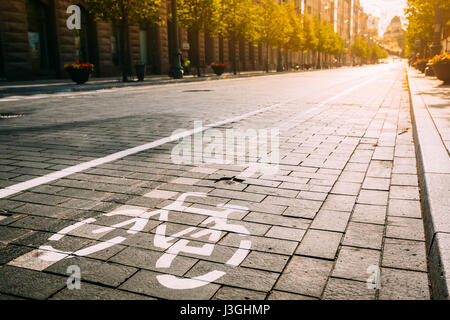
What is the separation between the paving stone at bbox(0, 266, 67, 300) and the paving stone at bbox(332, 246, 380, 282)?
1.59 metres

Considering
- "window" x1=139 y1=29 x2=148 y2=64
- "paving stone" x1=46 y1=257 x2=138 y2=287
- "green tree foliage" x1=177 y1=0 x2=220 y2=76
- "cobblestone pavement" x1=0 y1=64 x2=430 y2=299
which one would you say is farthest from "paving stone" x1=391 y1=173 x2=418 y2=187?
"window" x1=139 y1=29 x2=148 y2=64

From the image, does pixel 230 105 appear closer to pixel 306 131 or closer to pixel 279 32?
pixel 306 131

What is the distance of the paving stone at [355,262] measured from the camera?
2564mm

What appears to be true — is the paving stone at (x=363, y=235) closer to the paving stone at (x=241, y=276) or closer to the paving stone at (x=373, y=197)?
the paving stone at (x=373, y=197)

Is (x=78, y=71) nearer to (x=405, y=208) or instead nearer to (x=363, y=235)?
(x=405, y=208)

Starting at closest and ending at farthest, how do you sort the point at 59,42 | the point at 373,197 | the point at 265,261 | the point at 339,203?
the point at 265,261 → the point at 339,203 → the point at 373,197 → the point at 59,42

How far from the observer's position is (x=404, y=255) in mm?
2809

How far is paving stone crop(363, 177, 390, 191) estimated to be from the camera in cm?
430

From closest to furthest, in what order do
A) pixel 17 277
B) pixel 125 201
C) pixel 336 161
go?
pixel 17 277
pixel 125 201
pixel 336 161

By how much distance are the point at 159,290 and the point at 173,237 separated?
2.44ft

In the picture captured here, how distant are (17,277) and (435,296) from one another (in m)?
2.31

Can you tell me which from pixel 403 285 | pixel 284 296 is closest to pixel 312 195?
pixel 403 285
